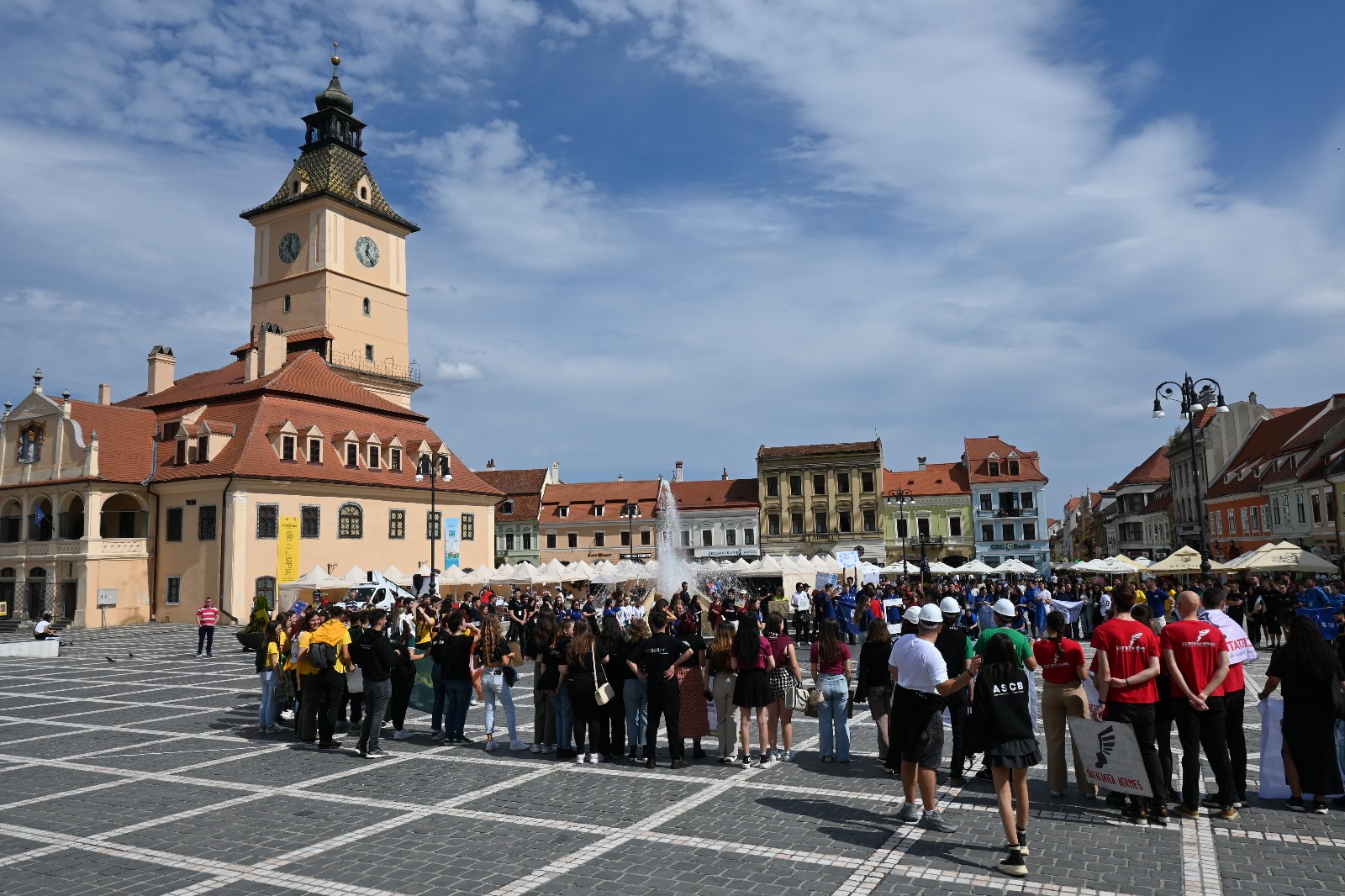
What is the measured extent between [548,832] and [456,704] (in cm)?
460

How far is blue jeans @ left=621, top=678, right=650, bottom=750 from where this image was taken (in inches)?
431

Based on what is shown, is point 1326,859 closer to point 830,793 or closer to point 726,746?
point 830,793

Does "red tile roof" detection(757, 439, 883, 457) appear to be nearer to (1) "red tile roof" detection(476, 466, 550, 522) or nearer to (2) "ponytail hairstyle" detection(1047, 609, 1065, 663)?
(1) "red tile roof" detection(476, 466, 550, 522)

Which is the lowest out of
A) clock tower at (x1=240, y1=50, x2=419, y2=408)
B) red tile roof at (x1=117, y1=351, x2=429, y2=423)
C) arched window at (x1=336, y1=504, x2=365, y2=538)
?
arched window at (x1=336, y1=504, x2=365, y2=538)

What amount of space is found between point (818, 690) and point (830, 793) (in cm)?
140

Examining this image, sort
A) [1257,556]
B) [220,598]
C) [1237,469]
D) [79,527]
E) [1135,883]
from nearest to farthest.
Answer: [1135,883] → [1257,556] → [220,598] → [79,527] → [1237,469]

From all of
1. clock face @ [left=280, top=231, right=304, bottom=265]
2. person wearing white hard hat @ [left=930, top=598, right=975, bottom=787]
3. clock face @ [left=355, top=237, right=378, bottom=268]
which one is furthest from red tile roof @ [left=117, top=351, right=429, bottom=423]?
person wearing white hard hat @ [left=930, top=598, right=975, bottom=787]

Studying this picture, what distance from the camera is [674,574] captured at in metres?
36.8

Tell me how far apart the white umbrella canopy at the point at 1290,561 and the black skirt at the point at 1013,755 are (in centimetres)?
2333

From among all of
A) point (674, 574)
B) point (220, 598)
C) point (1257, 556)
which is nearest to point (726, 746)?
point (1257, 556)

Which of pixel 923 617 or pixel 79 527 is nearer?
pixel 923 617

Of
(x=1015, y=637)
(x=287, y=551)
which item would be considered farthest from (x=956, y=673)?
(x=287, y=551)

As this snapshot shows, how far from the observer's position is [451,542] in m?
51.6

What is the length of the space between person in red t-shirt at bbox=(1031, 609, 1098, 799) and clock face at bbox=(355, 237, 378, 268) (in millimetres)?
60348
